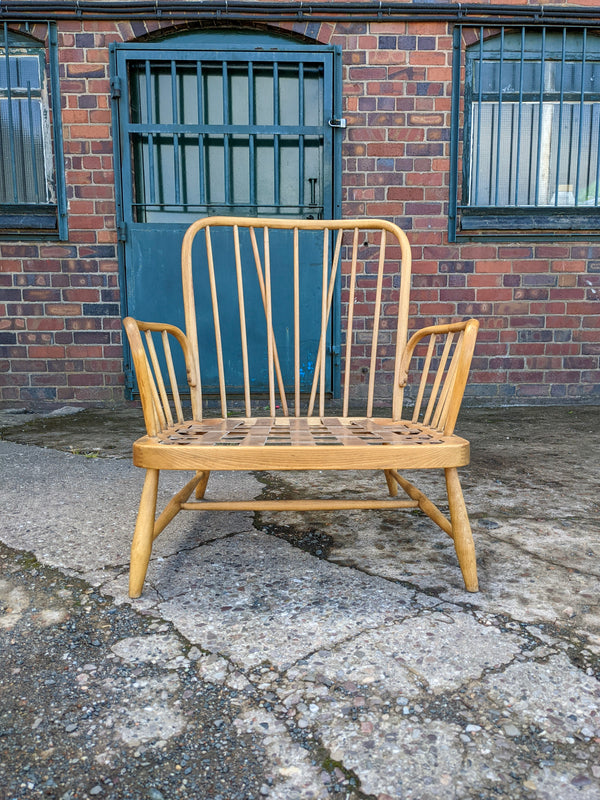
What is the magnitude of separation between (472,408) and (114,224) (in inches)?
93.8

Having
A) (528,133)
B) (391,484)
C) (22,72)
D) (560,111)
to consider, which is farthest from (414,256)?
(22,72)

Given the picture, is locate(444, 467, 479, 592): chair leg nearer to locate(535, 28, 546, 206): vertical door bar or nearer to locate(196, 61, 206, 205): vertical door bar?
locate(196, 61, 206, 205): vertical door bar

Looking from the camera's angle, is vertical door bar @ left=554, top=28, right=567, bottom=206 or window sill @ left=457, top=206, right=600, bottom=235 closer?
vertical door bar @ left=554, top=28, right=567, bottom=206

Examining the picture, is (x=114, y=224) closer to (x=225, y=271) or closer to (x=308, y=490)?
(x=225, y=271)

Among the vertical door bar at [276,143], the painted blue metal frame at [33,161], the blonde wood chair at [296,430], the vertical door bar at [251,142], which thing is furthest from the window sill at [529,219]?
the painted blue metal frame at [33,161]

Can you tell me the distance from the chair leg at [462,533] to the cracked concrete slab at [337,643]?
0.04 meters

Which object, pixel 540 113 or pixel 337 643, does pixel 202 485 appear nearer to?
pixel 337 643

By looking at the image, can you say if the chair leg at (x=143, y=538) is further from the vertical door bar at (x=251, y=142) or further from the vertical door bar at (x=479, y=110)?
the vertical door bar at (x=479, y=110)

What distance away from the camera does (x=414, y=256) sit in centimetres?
328

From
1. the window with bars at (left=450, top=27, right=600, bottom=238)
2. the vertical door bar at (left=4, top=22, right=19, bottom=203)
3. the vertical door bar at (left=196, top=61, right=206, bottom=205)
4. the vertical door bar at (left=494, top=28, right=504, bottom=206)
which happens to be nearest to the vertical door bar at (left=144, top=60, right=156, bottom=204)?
the vertical door bar at (left=196, top=61, right=206, bottom=205)

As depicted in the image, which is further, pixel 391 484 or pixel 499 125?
pixel 499 125

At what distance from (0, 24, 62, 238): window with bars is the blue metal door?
44cm

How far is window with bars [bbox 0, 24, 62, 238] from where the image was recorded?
123 inches

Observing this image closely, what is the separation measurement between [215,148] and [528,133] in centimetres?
185
